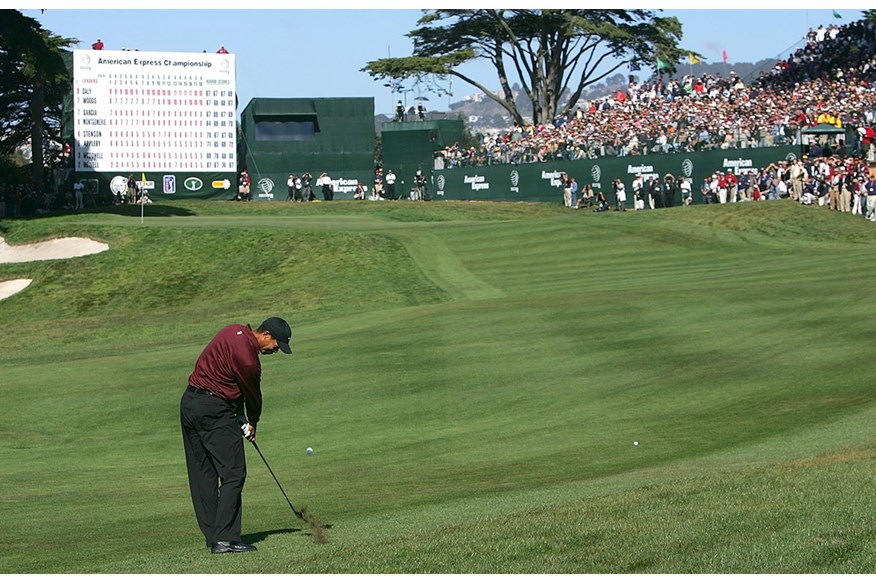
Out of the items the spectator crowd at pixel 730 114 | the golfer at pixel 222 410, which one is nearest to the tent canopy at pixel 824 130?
the spectator crowd at pixel 730 114

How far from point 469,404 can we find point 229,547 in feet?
34.4

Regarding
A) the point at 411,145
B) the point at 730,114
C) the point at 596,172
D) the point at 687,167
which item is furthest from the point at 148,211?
the point at 730,114

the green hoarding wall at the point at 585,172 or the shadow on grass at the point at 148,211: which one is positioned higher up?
the green hoarding wall at the point at 585,172

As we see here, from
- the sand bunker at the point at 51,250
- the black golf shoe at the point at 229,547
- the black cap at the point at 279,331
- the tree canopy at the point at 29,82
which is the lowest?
the sand bunker at the point at 51,250

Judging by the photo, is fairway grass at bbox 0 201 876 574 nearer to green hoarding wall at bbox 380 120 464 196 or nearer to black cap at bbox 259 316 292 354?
black cap at bbox 259 316 292 354

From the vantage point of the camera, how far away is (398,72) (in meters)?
90.8

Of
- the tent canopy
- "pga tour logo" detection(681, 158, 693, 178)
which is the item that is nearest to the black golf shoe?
the tent canopy

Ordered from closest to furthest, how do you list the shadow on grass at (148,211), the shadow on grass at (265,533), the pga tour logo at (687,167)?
the shadow on grass at (265,533) < the pga tour logo at (687,167) < the shadow on grass at (148,211)

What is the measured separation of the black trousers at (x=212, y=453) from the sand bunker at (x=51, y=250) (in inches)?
1596

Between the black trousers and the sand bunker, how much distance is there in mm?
40541

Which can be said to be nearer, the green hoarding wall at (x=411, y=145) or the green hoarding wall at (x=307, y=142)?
the green hoarding wall at (x=307, y=142)

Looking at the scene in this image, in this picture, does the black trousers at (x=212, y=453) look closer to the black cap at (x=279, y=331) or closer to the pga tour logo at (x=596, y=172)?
the black cap at (x=279, y=331)

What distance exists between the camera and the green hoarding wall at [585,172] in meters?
59.8

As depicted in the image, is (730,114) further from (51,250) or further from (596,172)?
(51,250)
